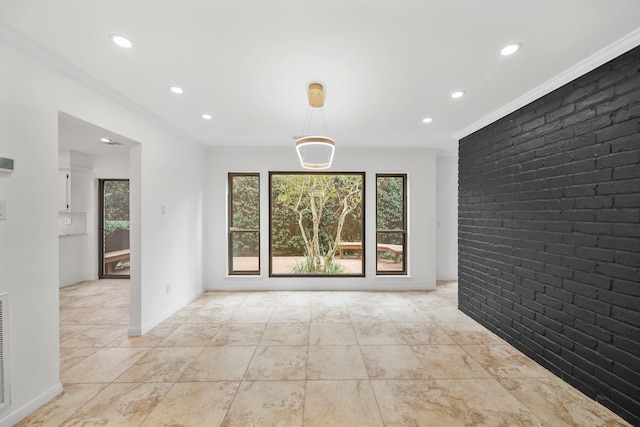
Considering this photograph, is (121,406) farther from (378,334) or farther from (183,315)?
(378,334)

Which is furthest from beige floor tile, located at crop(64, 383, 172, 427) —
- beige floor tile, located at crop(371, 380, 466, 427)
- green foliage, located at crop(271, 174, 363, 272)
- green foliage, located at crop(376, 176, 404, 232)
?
green foliage, located at crop(376, 176, 404, 232)

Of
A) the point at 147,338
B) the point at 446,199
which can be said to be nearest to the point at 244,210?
the point at 147,338

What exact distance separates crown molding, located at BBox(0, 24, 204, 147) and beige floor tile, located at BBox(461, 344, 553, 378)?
4270 mm

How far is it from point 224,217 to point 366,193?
258cm

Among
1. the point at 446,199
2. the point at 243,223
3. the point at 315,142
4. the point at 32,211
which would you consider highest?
the point at 315,142

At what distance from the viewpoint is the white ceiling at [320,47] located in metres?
1.55

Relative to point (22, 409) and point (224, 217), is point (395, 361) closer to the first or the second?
point (22, 409)

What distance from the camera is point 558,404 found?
2.01m

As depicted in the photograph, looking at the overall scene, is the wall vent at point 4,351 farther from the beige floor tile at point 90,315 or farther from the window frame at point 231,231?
the window frame at point 231,231

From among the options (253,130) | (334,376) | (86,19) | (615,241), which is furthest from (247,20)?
(615,241)

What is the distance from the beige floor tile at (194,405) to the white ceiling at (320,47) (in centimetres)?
255

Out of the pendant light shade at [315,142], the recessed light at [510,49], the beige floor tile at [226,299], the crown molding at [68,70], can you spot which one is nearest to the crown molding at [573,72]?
the recessed light at [510,49]

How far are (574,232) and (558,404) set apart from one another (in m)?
1.30

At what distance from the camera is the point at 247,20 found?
5.35 feet
